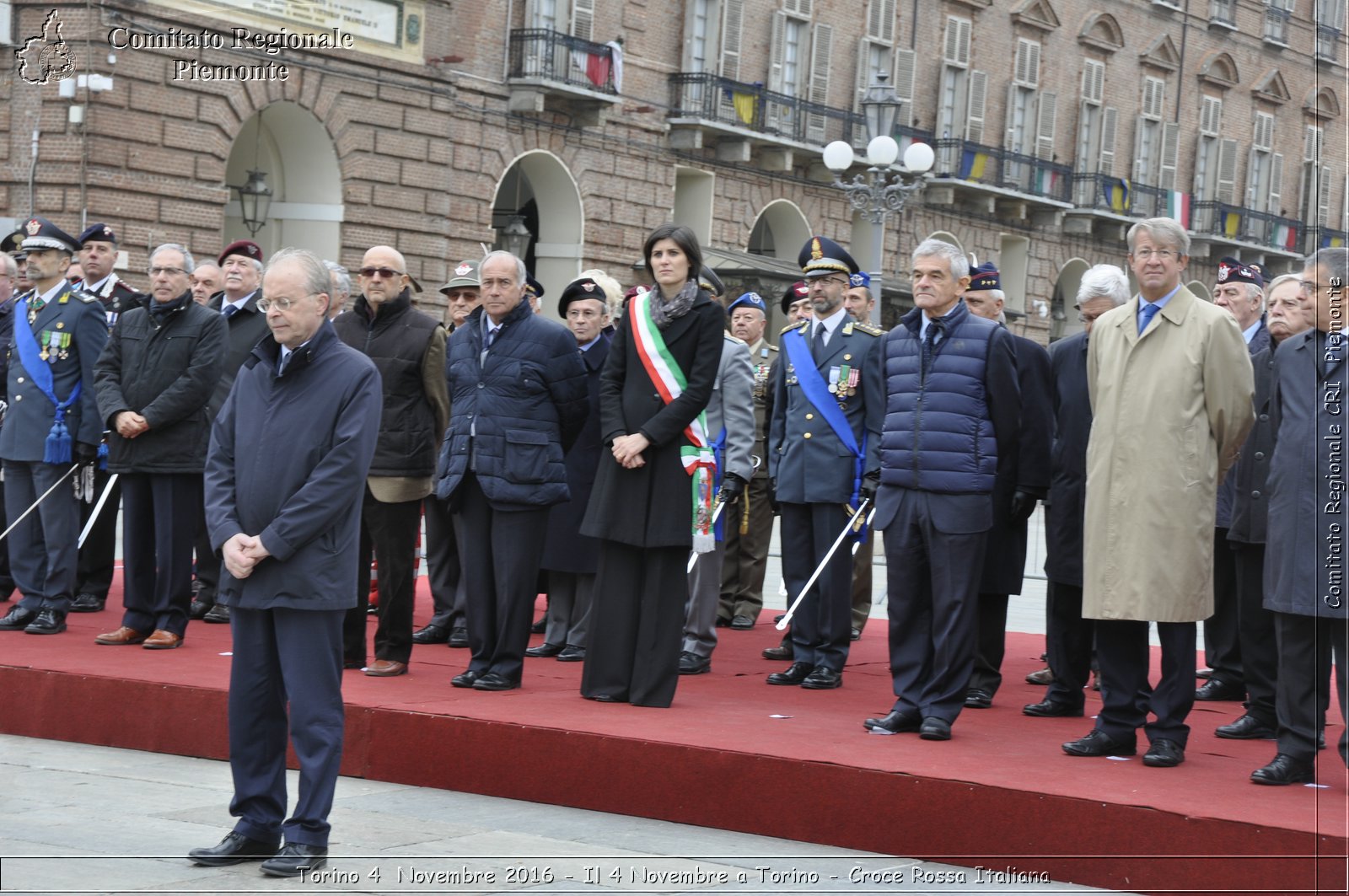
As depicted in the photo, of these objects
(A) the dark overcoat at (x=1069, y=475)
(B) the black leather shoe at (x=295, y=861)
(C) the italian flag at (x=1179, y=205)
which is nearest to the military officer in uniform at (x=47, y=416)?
(B) the black leather shoe at (x=295, y=861)

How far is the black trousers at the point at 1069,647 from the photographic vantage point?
317 inches

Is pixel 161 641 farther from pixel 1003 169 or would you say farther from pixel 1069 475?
pixel 1003 169

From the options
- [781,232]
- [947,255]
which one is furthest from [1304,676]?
[781,232]

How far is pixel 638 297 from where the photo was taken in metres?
7.91

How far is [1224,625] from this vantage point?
893 centimetres

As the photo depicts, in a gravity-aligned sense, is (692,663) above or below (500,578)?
below

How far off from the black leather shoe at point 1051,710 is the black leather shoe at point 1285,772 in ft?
5.66

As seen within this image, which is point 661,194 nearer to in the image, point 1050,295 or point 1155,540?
point 1050,295

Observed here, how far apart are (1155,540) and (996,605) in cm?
215

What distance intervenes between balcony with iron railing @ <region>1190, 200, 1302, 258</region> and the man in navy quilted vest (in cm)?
3441

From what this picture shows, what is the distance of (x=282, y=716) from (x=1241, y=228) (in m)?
38.9

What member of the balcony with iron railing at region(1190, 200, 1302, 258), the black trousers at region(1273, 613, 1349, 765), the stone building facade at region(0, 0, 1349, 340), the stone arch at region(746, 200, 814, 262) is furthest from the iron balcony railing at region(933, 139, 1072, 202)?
the black trousers at region(1273, 613, 1349, 765)

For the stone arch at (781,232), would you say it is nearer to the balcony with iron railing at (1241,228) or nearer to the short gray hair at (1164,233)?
the balcony with iron railing at (1241,228)

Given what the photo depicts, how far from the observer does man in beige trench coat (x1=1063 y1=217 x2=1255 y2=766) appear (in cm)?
661
